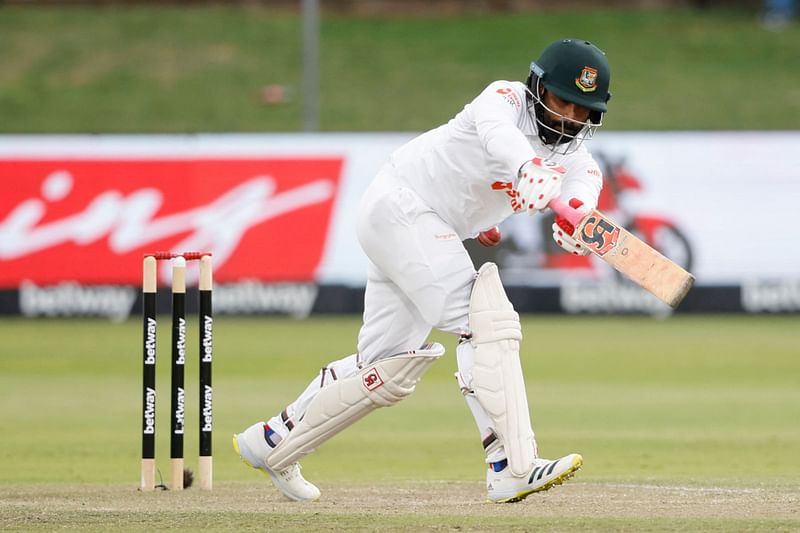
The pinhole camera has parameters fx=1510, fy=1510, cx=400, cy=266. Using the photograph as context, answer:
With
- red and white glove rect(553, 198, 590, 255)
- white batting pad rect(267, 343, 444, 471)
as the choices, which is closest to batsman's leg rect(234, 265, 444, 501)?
white batting pad rect(267, 343, 444, 471)

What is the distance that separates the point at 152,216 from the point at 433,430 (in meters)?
6.87

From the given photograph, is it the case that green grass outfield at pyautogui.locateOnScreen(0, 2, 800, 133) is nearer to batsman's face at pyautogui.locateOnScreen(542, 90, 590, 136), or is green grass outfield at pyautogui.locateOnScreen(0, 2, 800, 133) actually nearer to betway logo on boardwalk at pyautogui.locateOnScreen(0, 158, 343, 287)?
betway logo on boardwalk at pyautogui.locateOnScreen(0, 158, 343, 287)

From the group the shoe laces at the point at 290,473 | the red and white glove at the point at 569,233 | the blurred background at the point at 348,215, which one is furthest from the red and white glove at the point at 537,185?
the blurred background at the point at 348,215

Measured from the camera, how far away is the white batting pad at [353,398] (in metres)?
5.69

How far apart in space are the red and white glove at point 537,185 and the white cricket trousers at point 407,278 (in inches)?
20.3

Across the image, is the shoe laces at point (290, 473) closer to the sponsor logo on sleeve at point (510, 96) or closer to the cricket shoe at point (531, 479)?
the cricket shoe at point (531, 479)

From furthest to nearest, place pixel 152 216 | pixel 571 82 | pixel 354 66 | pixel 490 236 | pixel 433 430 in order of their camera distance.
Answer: pixel 354 66 → pixel 152 216 → pixel 433 430 → pixel 490 236 → pixel 571 82

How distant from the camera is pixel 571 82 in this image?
5469 mm

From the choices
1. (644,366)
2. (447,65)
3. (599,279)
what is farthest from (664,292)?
(447,65)

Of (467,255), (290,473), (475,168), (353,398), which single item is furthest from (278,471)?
(475,168)

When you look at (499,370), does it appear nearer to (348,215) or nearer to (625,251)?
(625,251)

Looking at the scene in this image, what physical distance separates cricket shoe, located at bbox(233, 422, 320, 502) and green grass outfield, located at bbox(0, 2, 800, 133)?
15868 millimetres

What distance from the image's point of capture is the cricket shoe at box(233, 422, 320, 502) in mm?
6031

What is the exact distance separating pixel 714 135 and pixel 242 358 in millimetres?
5882
